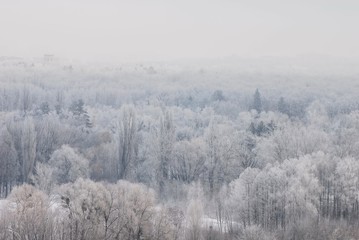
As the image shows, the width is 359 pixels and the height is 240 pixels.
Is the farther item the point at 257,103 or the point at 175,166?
the point at 257,103

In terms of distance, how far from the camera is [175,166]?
4712cm

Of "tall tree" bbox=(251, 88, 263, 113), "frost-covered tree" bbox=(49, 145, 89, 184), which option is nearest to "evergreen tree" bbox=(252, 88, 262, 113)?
"tall tree" bbox=(251, 88, 263, 113)

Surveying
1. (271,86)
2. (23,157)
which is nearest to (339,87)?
(271,86)

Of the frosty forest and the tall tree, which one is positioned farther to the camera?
the tall tree

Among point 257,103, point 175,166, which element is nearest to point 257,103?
point 257,103

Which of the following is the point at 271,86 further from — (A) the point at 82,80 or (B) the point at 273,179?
(B) the point at 273,179

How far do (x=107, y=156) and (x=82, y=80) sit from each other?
51.7 meters

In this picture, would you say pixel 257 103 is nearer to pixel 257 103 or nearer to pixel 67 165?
pixel 257 103

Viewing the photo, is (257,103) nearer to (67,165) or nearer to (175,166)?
(175,166)

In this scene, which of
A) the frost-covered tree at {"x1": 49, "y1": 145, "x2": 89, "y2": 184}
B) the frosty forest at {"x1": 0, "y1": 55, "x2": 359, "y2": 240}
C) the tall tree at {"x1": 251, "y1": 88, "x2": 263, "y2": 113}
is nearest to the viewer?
the frosty forest at {"x1": 0, "y1": 55, "x2": 359, "y2": 240}

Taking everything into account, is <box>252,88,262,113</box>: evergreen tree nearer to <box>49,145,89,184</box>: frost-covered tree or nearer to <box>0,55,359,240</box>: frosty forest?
<box>0,55,359,240</box>: frosty forest

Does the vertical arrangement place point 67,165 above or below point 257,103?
below

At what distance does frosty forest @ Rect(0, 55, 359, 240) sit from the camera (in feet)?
90.8

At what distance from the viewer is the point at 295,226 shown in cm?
3061
